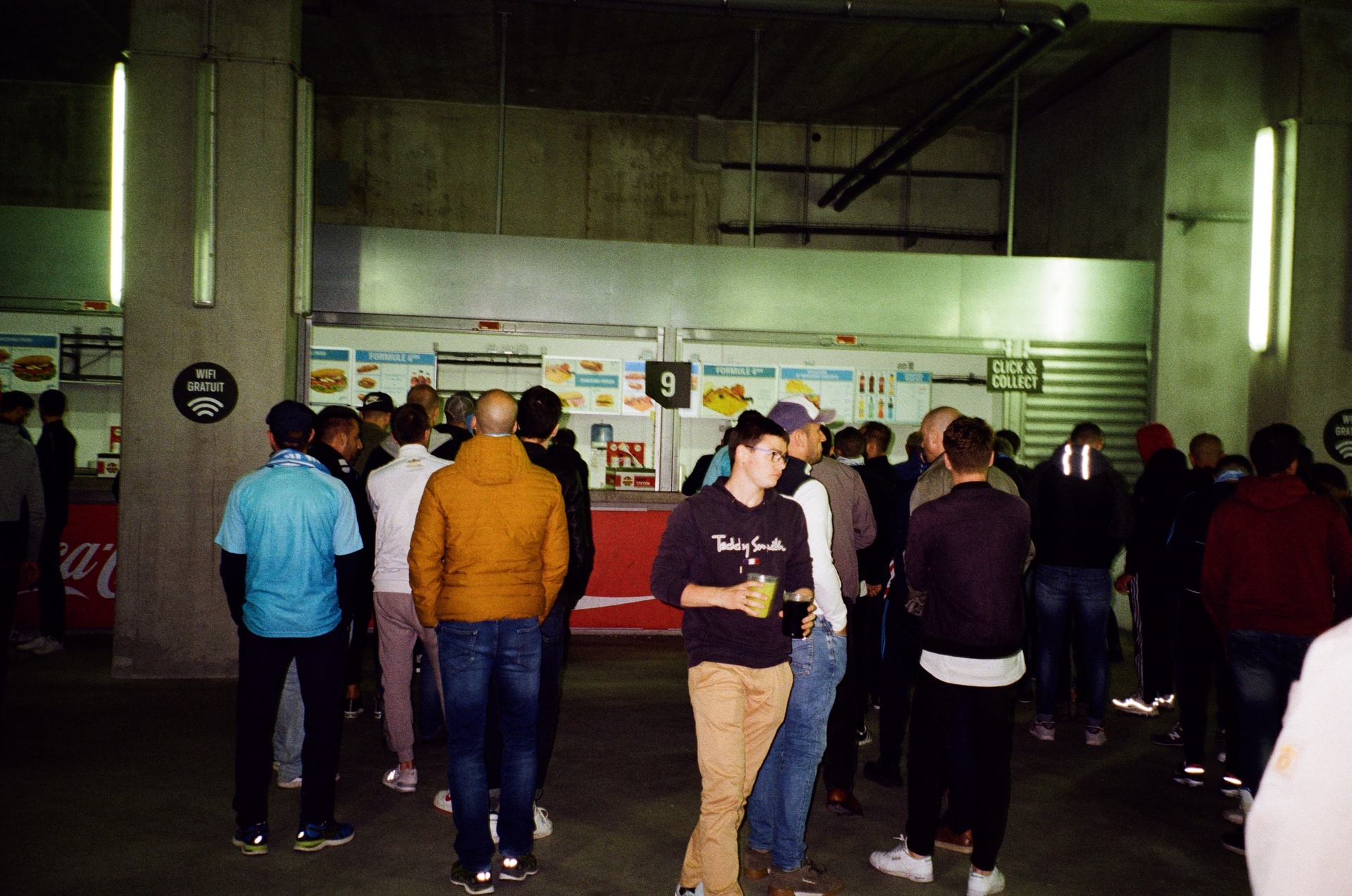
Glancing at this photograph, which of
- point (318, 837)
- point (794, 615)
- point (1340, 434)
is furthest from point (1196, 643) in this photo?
point (1340, 434)

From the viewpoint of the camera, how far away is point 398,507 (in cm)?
446

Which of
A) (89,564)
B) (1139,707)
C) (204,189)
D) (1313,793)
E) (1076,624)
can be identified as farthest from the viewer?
(89,564)

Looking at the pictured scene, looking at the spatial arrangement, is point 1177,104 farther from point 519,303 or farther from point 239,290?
point 239,290

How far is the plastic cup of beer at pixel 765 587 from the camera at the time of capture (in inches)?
115

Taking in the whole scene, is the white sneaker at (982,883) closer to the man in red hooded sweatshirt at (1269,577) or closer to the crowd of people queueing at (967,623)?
the crowd of people queueing at (967,623)

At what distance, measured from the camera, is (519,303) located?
9062 mm

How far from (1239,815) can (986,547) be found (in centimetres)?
218

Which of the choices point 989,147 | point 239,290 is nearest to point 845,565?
point 239,290

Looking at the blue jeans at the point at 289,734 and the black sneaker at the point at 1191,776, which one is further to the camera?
the black sneaker at the point at 1191,776

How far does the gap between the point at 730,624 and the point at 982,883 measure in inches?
58.4

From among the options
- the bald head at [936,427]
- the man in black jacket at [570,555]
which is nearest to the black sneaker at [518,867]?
the man in black jacket at [570,555]

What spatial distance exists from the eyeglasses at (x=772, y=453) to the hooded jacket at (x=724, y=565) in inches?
5.8

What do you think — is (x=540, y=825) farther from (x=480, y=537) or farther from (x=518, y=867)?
(x=480, y=537)

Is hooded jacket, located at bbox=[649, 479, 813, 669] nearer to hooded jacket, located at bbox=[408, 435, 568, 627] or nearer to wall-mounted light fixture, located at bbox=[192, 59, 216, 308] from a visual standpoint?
hooded jacket, located at bbox=[408, 435, 568, 627]
